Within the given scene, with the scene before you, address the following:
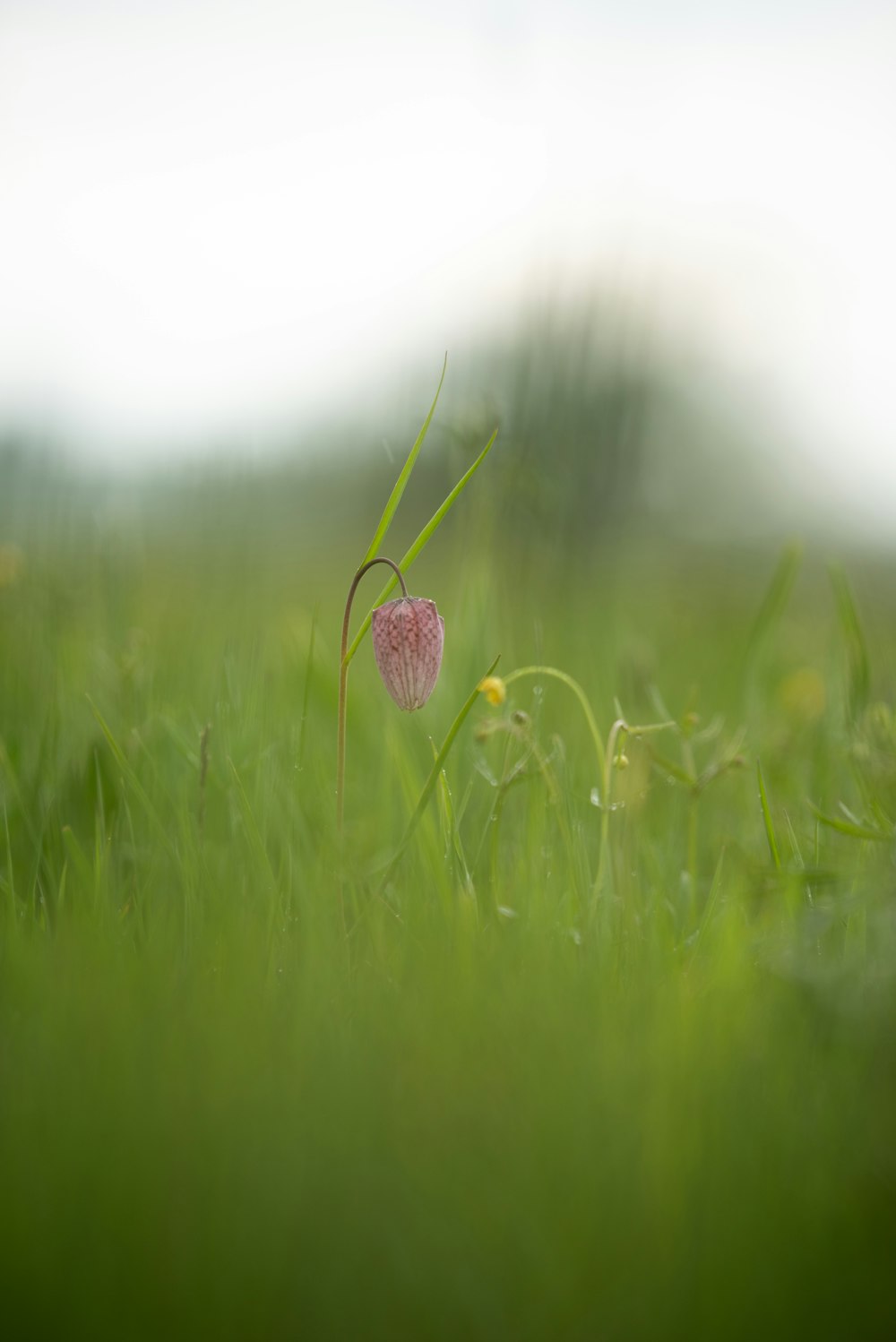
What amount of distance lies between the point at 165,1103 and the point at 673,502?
4771mm

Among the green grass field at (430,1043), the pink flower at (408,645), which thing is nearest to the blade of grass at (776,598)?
the green grass field at (430,1043)

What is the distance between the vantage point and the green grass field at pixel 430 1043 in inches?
26.1

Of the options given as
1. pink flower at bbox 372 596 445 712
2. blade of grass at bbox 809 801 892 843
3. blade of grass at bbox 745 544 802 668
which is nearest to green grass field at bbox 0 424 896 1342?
blade of grass at bbox 809 801 892 843

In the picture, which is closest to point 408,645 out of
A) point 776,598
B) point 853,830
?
point 853,830

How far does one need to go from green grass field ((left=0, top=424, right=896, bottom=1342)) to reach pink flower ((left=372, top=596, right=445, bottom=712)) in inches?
5.0

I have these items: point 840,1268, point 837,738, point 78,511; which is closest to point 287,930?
point 840,1268

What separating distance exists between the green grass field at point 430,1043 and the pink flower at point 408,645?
128 mm

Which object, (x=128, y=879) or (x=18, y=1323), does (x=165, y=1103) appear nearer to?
(x=18, y=1323)

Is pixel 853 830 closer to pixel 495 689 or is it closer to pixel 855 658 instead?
pixel 495 689

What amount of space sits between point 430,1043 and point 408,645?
632mm

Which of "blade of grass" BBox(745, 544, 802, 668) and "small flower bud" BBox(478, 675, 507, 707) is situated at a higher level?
"blade of grass" BBox(745, 544, 802, 668)

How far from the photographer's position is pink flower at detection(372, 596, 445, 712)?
135 centimetres

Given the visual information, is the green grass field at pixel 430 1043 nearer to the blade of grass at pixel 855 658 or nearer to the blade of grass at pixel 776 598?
the blade of grass at pixel 855 658

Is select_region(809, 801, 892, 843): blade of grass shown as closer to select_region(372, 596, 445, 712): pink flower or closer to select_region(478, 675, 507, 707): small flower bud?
select_region(478, 675, 507, 707): small flower bud
